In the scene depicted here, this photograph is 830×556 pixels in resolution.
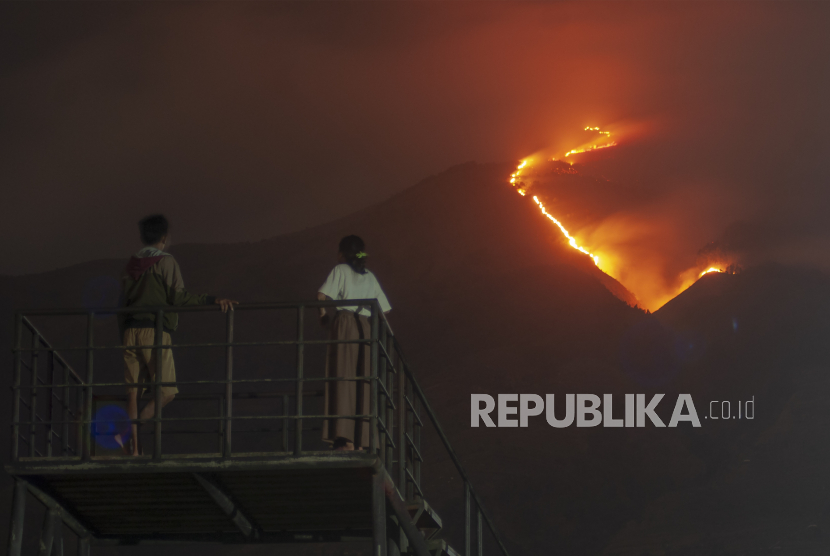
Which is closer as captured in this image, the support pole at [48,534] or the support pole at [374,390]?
the support pole at [374,390]

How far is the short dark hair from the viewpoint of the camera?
666cm

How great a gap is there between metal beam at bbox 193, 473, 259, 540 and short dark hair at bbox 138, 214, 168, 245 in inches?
58.3

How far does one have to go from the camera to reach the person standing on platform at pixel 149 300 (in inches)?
259

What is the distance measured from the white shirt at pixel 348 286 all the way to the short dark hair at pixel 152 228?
1.07 meters

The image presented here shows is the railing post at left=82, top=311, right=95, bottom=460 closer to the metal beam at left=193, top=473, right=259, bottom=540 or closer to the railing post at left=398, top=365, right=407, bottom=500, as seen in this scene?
the metal beam at left=193, top=473, right=259, bottom=540

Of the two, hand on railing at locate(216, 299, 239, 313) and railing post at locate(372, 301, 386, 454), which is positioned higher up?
hand on railing at locate(216, 299, 239, 313)

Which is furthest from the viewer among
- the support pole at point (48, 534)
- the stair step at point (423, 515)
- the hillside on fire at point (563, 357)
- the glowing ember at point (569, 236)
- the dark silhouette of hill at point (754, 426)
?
the glowing ember at point (569, 236)

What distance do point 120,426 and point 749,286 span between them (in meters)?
33.7

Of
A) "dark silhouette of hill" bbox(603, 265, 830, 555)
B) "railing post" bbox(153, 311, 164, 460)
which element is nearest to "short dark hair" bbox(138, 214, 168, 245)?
"railing post" bbox(153, 311, 164, 460)

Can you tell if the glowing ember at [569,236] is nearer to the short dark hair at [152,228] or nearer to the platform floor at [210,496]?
the platform floor at [210,496]

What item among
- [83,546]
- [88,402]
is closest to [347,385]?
[88,402]

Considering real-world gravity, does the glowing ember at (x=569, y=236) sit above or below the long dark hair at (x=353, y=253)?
above

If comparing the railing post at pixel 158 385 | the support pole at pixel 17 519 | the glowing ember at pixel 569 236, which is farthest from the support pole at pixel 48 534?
the glowing ember at pixel 569 236

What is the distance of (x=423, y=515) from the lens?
7945mm
